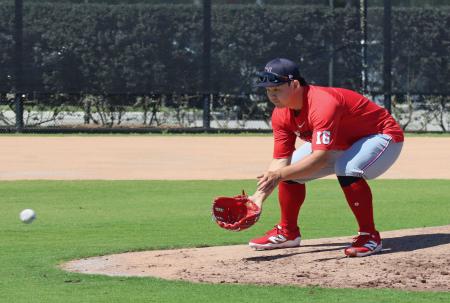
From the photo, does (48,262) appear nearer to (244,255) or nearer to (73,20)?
(244,255)

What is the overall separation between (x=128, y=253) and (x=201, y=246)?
670 mm

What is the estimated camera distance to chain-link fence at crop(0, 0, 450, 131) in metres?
26.2

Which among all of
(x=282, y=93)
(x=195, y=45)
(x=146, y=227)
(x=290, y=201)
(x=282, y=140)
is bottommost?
(x=146, y=227)

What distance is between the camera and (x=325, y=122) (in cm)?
786

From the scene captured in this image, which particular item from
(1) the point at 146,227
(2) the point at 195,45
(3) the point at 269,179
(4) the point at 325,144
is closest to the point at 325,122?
(4) the point at 325,144

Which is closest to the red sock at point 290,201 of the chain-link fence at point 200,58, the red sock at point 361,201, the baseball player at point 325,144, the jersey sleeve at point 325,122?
the baseball player at point 325,144

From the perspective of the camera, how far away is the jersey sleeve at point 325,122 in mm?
7848

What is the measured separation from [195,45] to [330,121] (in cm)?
1915

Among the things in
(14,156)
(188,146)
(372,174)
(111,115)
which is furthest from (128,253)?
(111,115)

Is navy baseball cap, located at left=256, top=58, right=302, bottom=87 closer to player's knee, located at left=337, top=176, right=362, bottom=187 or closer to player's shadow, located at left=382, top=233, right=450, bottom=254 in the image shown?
player's knee, located at left=337, top=176, right=362, bottom=187

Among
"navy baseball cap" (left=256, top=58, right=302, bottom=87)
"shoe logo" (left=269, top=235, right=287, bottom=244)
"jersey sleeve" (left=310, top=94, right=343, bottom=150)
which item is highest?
"navy baseball cap" (left=256, top=58, right=302, bottom=87)

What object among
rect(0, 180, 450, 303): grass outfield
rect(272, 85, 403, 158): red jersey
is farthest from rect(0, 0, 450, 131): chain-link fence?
rect(272, 85, 403, 158): red jersey

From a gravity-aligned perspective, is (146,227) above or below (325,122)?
below

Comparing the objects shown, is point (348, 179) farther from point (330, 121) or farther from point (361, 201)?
point (330, 121)
